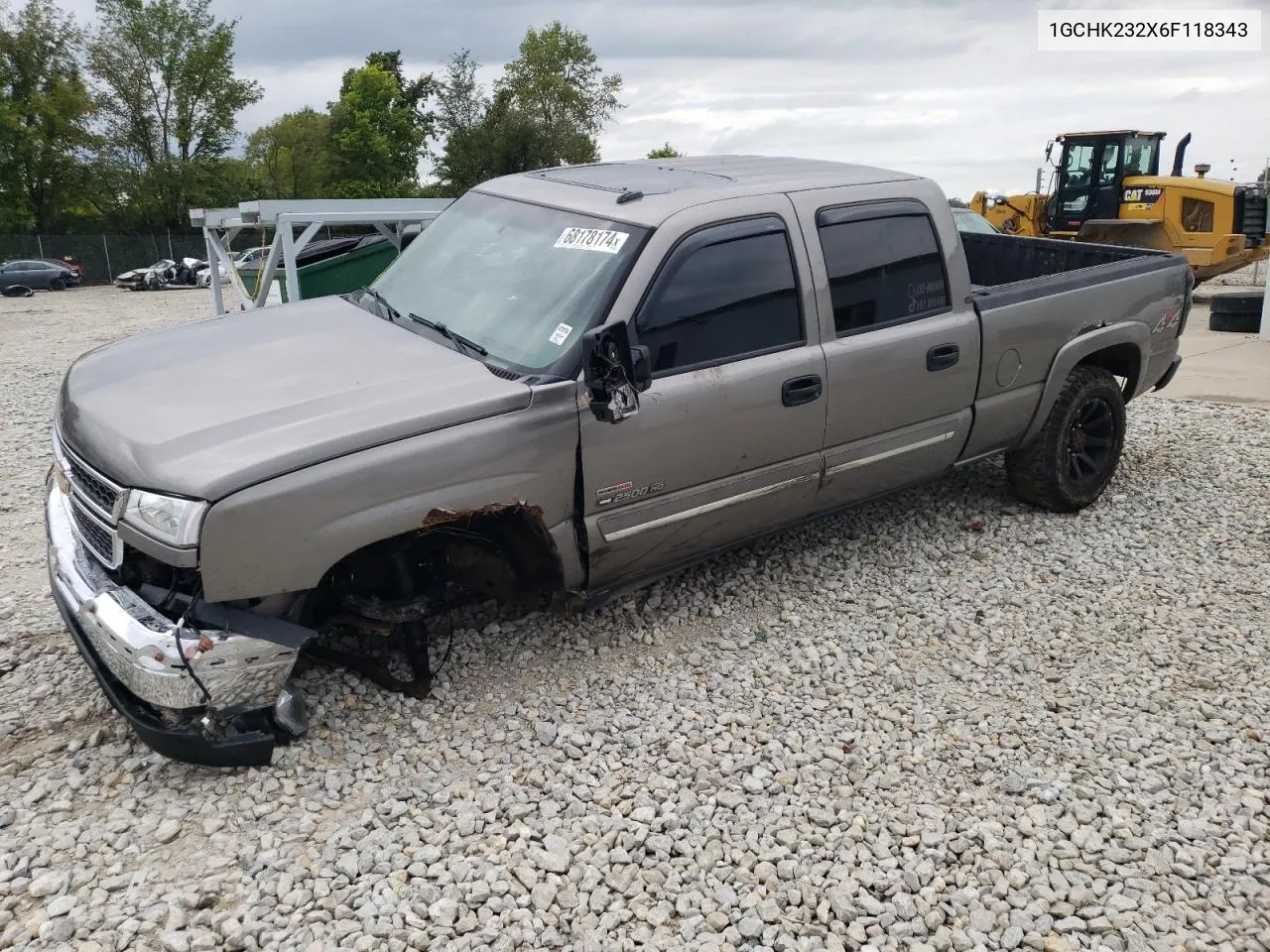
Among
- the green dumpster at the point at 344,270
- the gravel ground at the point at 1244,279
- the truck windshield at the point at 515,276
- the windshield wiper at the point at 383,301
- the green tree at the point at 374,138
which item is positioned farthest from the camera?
the green tree at the point at 374,138

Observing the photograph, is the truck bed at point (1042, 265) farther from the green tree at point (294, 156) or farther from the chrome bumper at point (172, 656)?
the green tree at point (294, 156)

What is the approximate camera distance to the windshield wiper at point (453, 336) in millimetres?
3848

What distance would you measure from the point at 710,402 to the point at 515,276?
976 mm

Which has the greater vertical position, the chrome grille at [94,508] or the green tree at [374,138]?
the green tree at [374,138]

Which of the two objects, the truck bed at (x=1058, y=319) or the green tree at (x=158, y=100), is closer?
the truck bed at (x=1058, y=319)

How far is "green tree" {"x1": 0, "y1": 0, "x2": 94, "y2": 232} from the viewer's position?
135ft

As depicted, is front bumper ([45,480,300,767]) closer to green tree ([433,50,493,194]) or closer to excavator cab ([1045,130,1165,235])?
excavator cab ([1045,130,1165,235])

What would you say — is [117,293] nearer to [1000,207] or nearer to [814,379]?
[1000,207]

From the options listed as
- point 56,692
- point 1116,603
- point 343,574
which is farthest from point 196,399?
point 1116,603

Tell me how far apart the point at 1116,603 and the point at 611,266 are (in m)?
2.96

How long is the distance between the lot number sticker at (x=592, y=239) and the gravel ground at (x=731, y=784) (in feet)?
5.43

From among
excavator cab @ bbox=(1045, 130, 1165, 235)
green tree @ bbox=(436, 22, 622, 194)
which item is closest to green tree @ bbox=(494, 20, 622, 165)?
green tree @ bbox=(436, 22, 622, 194)

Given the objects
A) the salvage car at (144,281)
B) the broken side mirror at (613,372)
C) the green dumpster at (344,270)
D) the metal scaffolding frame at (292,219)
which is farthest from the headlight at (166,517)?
the salvage car at (144,281)

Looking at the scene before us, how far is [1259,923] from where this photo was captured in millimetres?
2908
